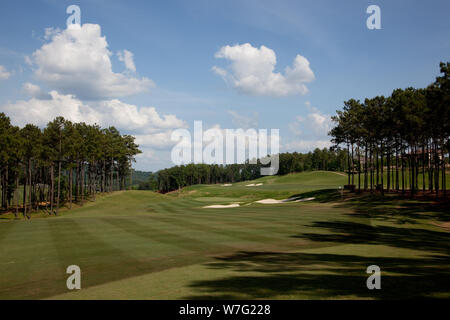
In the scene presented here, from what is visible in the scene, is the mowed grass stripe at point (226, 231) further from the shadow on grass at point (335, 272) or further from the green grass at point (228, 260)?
the shadow on grass at point (335, 272)

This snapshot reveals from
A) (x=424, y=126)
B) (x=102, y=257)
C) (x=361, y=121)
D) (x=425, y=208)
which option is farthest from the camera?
(x=361, y=121)

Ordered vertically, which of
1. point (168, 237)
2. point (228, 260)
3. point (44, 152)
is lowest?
→ point (168, 237)

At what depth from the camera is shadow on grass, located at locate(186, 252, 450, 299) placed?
9016mm

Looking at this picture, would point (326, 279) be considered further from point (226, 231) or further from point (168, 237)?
point (226, 231)

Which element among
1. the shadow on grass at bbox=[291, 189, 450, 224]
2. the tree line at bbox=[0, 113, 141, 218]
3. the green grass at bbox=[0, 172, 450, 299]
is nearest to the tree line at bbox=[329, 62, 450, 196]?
the shadow on grass at bbox=[291, 189, 450, 224]

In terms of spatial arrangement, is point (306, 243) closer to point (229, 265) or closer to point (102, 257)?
point (229, 265)

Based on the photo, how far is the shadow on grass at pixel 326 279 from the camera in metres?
9.02

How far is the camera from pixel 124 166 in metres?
127

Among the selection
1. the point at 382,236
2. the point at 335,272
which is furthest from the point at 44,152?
the point at 335,272

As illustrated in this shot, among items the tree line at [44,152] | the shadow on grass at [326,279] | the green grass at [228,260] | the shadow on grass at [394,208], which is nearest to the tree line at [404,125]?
the shadow on grass at [394,208]

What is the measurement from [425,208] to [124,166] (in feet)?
355

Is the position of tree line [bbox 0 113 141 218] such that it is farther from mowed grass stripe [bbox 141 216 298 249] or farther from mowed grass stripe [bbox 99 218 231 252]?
mowed grass stripe [bbox 141 216 298 249]

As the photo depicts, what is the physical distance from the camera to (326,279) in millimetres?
10648
